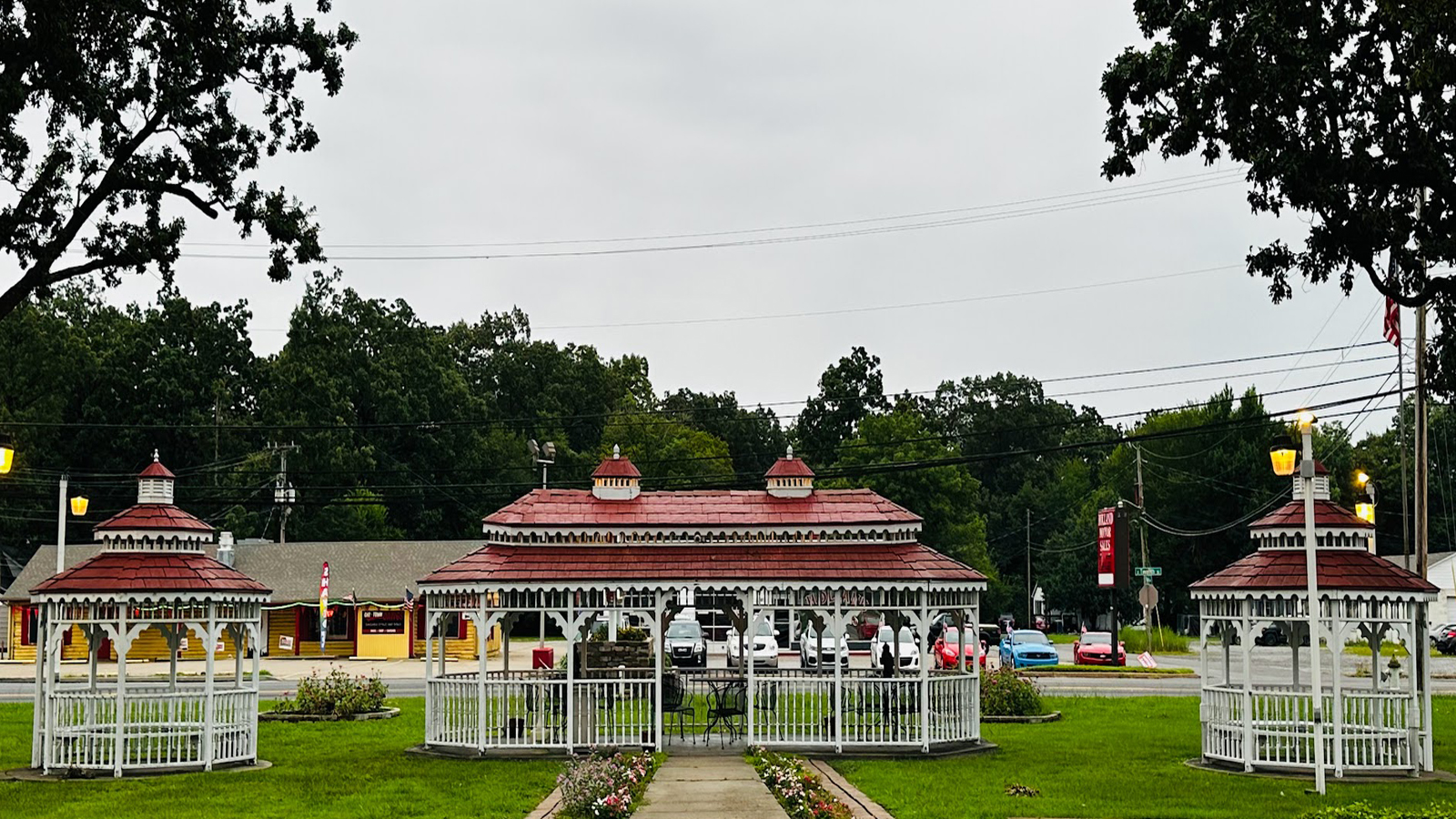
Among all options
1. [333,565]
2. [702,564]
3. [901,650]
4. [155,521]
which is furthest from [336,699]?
[333,565]

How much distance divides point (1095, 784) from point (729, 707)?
8.15 m

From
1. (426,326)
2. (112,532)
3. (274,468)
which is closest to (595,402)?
(426,326)

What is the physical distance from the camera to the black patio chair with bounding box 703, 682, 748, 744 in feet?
83.9

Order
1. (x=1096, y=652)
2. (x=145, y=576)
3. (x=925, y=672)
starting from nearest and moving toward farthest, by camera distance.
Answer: (x=145, y=576), (x=925, y=672), (x=1096, y=652)

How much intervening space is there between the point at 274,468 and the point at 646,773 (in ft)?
191

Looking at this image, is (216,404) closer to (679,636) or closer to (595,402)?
(595,402)

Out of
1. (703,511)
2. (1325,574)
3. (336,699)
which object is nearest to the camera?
(1325,574)

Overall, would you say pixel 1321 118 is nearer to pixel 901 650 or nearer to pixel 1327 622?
pixel 1327 622

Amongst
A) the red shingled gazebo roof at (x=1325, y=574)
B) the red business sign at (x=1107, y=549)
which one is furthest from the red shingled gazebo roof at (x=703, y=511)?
the red business sign at (x=1107, y=549)

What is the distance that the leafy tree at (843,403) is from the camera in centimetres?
9231

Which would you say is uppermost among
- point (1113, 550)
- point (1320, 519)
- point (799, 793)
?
point (1320, 519)

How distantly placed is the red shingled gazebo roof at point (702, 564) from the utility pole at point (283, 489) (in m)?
43.8

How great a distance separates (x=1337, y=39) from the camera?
A: 19.7 meters

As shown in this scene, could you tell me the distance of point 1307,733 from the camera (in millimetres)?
21875
